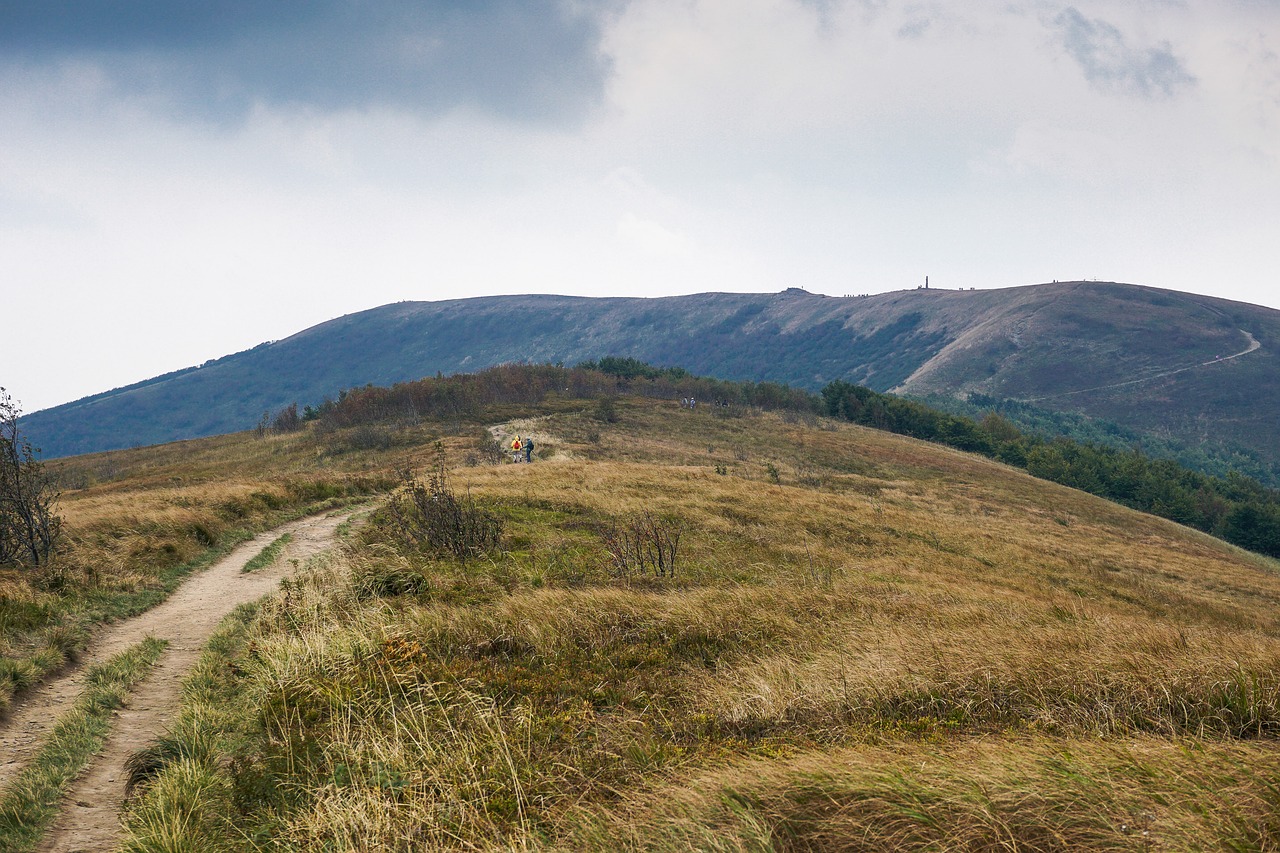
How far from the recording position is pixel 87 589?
34.2 feet

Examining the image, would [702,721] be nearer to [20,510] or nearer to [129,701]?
[129,701]

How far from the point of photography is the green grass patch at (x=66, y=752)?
4586 mm

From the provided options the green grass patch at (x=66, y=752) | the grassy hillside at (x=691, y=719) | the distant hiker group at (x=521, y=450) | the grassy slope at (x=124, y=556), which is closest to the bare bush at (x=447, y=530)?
the grassy hillside at (x=691, y=719)

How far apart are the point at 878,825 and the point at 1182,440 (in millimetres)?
168881

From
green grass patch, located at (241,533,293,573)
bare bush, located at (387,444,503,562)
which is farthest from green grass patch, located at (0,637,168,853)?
green grass patch, located at (241,533,293,573)

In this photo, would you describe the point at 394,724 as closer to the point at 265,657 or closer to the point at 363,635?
the point at 363,635

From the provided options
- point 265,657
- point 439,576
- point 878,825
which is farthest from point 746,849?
point 439,576

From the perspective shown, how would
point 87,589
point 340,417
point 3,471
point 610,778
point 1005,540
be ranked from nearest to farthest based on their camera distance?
point 610,778 < point 87,589 < point 3,471 < point 1005,540 < point 340,417

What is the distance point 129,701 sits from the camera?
678 centimetres

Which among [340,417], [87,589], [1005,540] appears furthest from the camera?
[340,417]

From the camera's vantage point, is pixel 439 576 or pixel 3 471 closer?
pixel 439 576

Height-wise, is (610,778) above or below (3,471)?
below

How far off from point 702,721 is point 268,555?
12171mm

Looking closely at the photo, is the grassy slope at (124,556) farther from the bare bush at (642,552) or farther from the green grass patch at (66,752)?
the bare bush at (642,552)
